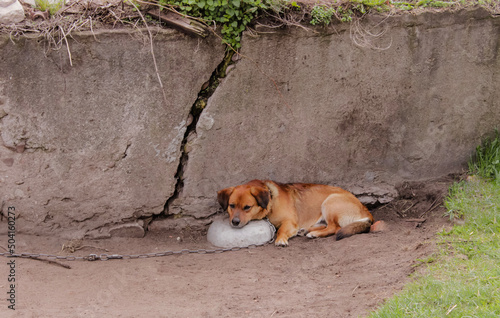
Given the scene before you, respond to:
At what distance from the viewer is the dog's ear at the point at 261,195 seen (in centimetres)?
606

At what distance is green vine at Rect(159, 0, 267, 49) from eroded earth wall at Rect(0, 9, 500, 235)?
0.15 metres

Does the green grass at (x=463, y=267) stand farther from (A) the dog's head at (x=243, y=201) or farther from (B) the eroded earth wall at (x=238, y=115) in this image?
(A) the dog's head at (x=243, y=201)

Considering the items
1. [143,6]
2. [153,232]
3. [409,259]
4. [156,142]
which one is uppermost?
[143,6]

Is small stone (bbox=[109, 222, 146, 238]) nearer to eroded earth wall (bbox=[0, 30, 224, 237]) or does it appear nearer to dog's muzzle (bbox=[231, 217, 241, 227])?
eroded earth wall (bbox=[0, 30, 224, 237])

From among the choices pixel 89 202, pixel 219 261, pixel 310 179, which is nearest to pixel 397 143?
pixel 310 179

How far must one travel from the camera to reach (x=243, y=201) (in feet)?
19.7

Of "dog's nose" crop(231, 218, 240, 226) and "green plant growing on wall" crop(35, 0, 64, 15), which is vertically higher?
"green plant growing on wall" crop(35, 0, 64, 15)

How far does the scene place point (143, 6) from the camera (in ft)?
19.1

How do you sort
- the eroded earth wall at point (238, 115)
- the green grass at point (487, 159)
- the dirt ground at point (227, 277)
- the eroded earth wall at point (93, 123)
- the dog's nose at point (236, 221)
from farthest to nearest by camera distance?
the green grass at point (487, 159) < the dog's nose at point (236, 221) < the eroded earth wall at point (238, 115) < the eroded earth wall at point (93, 123) < the dirt ground at point (227, 277)

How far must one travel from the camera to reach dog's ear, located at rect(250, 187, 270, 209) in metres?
6.06

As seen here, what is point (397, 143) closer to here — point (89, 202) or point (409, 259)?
point (409, 259)

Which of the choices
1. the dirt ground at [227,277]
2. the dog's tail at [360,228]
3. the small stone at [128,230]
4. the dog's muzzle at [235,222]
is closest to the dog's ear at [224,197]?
the dog's muzzle at [235,222]

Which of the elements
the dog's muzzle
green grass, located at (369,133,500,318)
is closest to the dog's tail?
green grass, located at (369,133,500,318)

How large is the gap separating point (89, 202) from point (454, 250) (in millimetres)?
3889
